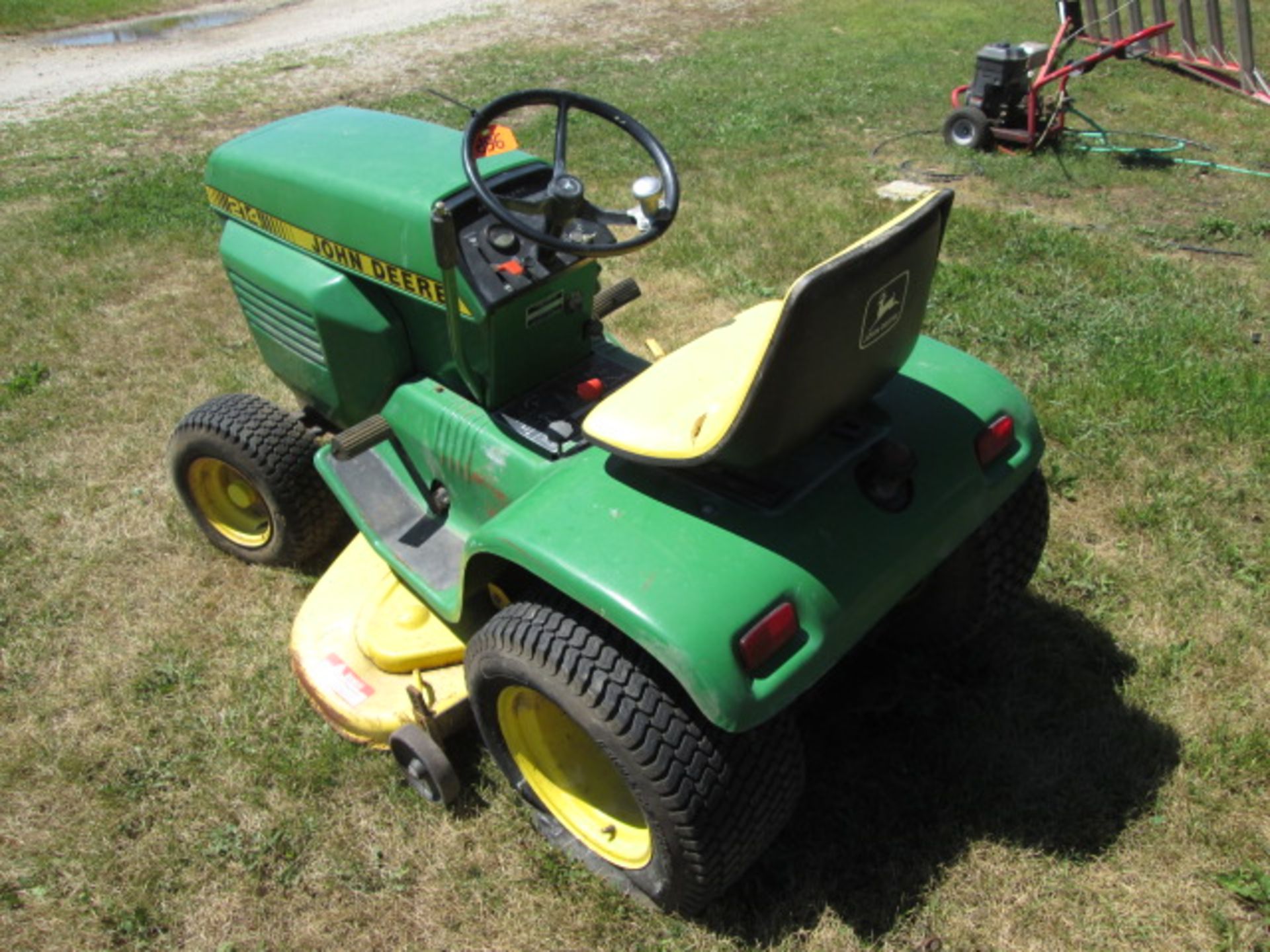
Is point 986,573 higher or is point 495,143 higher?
point 495,143

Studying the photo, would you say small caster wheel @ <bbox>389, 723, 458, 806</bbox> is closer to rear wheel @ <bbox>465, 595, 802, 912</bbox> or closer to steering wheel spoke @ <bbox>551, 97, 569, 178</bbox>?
rear wheel @ <bbox>465, 595, 802, 912</bbox>

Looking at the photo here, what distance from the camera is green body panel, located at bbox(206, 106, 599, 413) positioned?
273 cm

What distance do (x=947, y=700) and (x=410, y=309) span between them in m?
1.90

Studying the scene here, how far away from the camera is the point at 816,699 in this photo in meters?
2.83

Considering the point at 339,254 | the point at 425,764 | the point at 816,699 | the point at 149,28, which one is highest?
the point at 339,254

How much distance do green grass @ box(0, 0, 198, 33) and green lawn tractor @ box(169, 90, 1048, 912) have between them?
14.3 m

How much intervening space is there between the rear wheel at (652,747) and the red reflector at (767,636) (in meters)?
0.20

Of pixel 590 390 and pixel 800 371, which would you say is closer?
pixel 800 371

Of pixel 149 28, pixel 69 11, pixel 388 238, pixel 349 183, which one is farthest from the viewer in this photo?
pixel 69 11

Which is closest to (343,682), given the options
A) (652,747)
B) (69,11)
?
(652,747)

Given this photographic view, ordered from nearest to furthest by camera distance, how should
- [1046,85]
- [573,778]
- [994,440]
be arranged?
1. [994,440]
2. [573,778]
3. [1046,85]

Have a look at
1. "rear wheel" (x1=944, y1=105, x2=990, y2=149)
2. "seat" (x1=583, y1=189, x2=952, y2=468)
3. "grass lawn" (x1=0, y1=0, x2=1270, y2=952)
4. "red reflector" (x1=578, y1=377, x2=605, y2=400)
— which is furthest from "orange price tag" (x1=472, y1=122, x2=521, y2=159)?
"rear wheel" (x1=944, y1=105, x2=990, y2=149)

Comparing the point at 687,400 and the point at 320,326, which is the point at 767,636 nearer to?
the point at 687,400

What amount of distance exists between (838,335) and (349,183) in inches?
65.7
